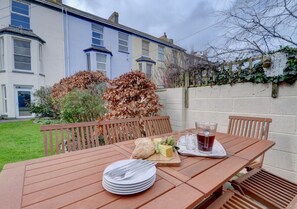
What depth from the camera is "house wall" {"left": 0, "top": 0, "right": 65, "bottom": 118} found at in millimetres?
7797

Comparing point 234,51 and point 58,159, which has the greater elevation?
point 234,51

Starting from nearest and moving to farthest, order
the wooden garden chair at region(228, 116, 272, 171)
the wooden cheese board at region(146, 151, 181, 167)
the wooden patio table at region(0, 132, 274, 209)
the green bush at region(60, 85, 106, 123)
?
the wooden patio table at region(0, 132, 274, 209), the wooden cheese board at region(146, 151, 181, 167), the wooden garden chair at region(228, 116, 272, 171), the green bush at region(60, 85, 106, 123)

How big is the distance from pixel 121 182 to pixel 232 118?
2023 mm

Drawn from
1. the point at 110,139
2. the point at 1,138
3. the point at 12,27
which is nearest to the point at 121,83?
the point at 110,139

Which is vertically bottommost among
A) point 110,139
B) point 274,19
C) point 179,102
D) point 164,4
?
point 110,139

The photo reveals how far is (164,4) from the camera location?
18.6ft

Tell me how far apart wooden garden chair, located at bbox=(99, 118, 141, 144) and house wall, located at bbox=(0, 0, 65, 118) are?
8279 mm

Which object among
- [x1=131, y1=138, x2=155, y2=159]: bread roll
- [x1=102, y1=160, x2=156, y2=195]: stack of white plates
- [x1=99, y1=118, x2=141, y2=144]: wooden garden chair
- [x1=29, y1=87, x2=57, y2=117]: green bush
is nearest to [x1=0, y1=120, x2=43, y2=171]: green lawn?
[x1=99, y1=118, x2=141, y2=144]: wooden garden chair

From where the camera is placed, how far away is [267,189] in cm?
138

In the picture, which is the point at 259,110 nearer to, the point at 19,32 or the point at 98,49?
the point at 98,49

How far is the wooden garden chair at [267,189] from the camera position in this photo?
4.02ft

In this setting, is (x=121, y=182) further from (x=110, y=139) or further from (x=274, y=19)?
(x=274, y=19)

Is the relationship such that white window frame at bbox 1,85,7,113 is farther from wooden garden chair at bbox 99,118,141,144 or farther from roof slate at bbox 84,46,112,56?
wooden garden chair at bbox 99,118,141,144

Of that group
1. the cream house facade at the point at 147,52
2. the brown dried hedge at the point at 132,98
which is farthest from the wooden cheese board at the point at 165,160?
the cream house facade at the point at 147,52
